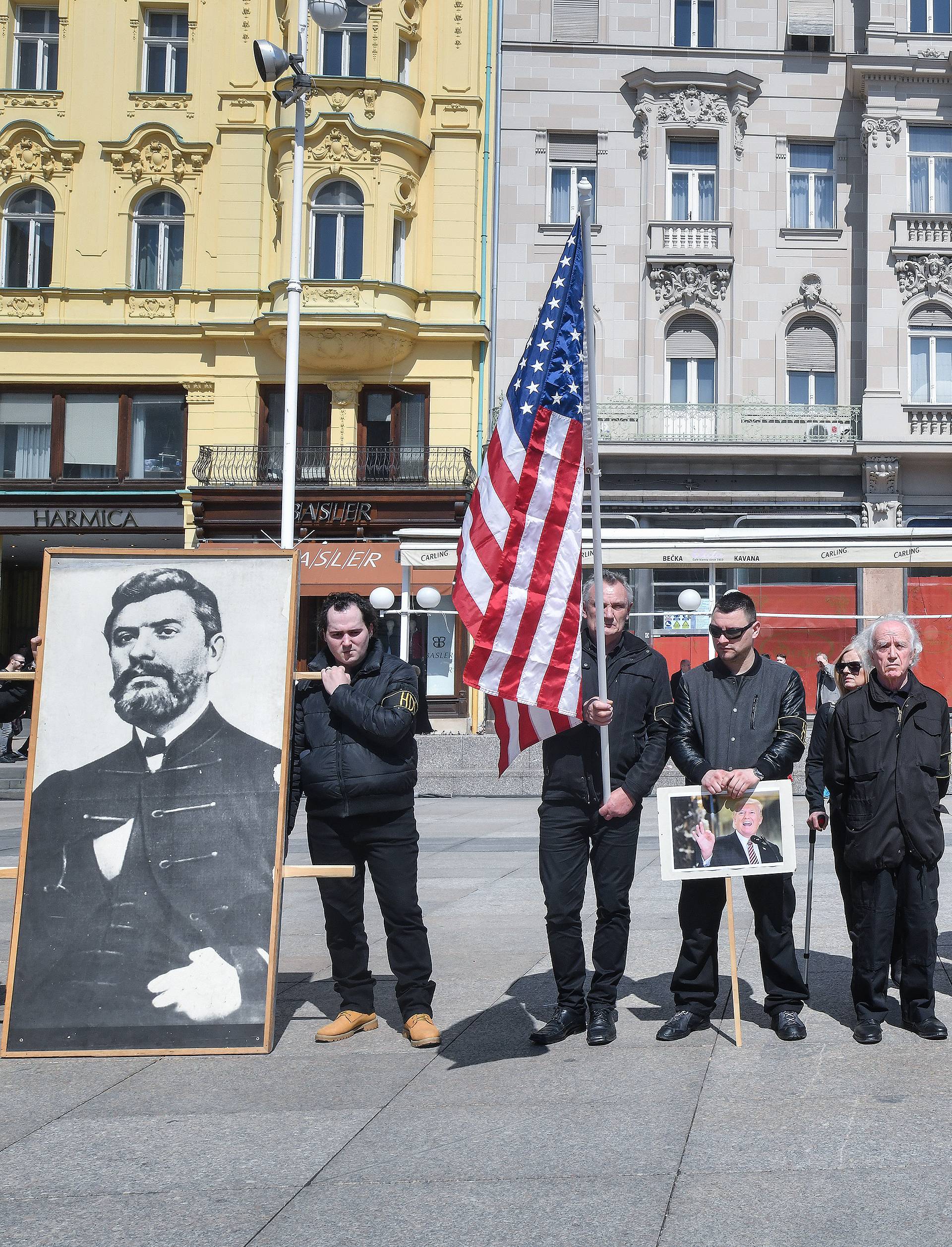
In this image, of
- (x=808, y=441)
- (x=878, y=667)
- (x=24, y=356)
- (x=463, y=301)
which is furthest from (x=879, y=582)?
(x=878, y=667)

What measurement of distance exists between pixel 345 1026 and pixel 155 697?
5.27ft

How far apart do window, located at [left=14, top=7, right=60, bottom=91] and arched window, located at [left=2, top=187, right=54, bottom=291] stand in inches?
90.5

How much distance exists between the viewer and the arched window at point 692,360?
27.3 m

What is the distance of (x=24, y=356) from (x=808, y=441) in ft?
51.8

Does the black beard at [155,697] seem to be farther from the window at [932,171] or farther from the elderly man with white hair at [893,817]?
the window at [932,171]

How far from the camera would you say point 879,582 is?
83.0 ft

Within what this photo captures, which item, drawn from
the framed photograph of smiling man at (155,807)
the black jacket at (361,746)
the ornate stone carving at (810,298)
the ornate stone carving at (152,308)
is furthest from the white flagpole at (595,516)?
the ornate stone carving at (152,308)

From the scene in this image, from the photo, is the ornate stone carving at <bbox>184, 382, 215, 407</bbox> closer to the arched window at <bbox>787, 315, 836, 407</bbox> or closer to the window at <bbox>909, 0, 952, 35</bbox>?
the arched window at <bbox>787, 315, 836, 407</bbox>

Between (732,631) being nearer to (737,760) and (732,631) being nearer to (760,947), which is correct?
(737,760)

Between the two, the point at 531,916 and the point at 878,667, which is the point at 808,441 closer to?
the point at 531,916

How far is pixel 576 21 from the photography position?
28.0 metres

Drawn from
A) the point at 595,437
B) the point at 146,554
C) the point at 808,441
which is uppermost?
→ the point at 808,441

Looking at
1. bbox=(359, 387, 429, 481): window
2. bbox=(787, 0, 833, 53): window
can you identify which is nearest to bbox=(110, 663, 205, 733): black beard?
bbox=(359, 387, 429, 481): window

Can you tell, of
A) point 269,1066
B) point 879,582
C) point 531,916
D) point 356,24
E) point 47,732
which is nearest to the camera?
point 269,1066
